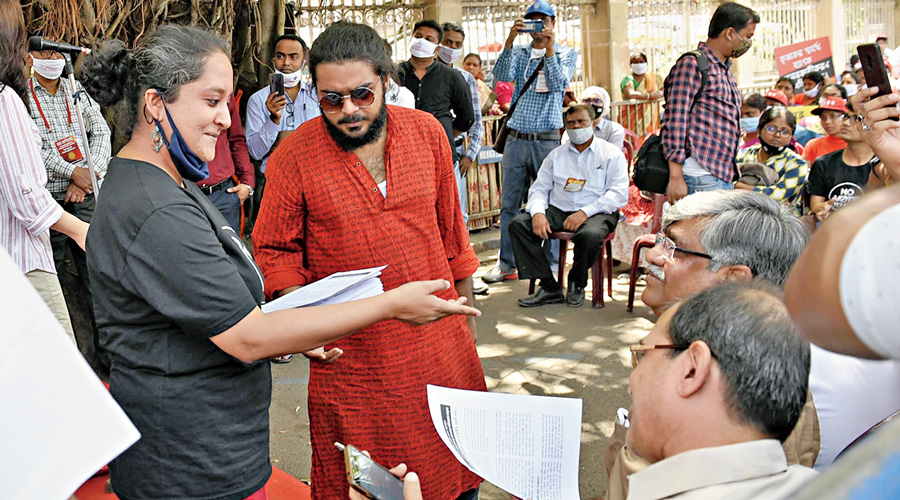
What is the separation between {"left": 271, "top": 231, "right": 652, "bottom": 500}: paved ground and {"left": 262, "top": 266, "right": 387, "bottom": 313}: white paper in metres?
1.84

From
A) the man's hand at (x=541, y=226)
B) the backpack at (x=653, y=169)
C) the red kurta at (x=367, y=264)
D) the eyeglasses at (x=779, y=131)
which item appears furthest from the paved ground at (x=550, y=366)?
the eyeglasses at (x=779, y=131)

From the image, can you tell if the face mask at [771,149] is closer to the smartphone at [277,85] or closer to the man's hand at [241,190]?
the smartphone at [277,85]

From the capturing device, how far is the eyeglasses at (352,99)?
101 inches

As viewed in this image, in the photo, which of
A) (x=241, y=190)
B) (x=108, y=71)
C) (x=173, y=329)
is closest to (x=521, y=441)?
(x=173, y=329)

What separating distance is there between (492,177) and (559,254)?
2.74 meters

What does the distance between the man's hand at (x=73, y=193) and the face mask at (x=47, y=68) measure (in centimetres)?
69

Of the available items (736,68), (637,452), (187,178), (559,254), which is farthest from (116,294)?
(736,68)

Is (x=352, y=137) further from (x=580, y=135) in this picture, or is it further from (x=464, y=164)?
(x=464, y=164)

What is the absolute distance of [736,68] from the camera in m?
15.1

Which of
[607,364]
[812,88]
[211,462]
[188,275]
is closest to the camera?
[188,275]

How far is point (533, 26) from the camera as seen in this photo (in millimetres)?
6926

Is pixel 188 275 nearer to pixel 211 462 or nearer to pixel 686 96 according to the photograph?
pixel 211 462

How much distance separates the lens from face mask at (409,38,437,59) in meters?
6.69

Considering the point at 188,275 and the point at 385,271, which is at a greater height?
the point at 188,275
